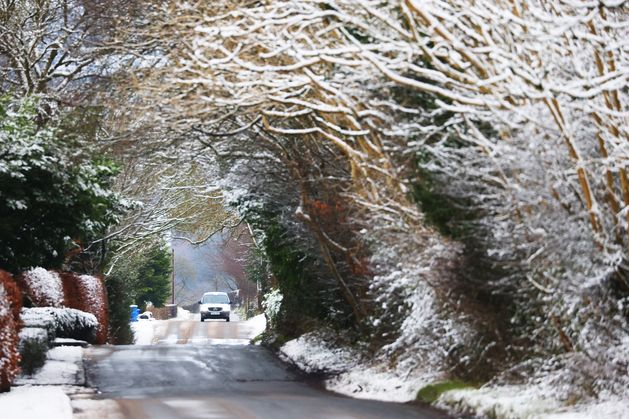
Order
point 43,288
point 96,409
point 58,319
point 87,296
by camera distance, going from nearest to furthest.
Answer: point 96,409
point 58,319
point 43,288
point 87,296

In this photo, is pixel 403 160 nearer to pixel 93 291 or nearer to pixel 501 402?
pixel 501 402

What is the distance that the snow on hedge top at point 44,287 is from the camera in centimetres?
2830

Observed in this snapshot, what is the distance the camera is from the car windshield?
208 feet

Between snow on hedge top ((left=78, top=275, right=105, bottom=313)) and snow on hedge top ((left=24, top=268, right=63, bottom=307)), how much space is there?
2.99 metres

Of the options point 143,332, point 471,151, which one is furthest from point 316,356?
point 143,332

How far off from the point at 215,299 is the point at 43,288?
3535 cm

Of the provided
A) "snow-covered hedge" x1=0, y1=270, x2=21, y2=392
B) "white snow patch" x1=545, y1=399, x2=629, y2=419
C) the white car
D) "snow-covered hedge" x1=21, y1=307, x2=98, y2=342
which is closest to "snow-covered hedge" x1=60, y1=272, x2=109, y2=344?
"snow-covered hedge" x1=21, y1=307, x2=98, y2=342

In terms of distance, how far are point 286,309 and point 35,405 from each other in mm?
Result: 14974

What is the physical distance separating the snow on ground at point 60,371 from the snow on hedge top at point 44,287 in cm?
372

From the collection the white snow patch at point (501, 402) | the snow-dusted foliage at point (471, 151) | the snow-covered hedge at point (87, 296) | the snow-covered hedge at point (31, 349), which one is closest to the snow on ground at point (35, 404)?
the snow-covered hedge at point (31, 349)

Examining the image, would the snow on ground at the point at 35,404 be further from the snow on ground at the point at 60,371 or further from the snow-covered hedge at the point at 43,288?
the snow-covered hedge at the point at 43,288

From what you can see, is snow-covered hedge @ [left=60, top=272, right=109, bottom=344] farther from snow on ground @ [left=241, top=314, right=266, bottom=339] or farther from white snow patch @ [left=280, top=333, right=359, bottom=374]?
snow on ground @ [left=241, top=314, right=266, bottom=339]

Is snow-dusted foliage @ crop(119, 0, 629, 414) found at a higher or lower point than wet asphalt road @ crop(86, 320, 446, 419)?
higher

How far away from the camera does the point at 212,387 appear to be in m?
19.8
